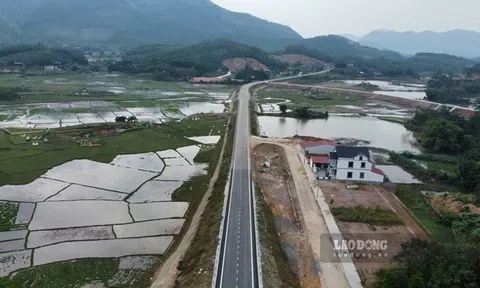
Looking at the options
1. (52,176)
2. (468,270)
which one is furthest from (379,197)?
(52,176)

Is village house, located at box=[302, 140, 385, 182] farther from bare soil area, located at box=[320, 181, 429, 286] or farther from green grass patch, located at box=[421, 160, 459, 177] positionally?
green grass patch, located at box=[421, 160, 459, 177]

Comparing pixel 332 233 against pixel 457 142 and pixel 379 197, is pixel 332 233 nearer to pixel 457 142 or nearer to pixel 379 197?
pixel 379 197

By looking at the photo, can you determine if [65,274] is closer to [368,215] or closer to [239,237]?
[239,237]

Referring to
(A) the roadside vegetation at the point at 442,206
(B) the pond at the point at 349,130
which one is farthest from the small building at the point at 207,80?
(A) the roadside vegetation at the point at 442,206

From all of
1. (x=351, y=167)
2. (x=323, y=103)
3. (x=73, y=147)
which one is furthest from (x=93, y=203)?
(x=323, y=103)

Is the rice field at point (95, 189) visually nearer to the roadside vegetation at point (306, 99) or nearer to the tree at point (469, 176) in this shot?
the tree at point (469, 176)

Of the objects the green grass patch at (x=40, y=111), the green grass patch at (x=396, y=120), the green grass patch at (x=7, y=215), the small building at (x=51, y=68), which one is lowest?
the green grass patch at (x=7, y=215)

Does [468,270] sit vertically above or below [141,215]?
above
